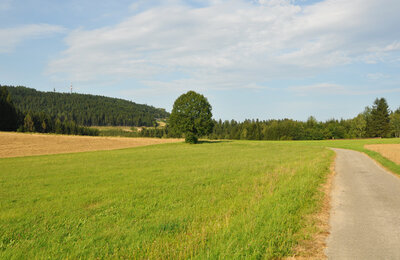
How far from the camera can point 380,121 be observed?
95875mm

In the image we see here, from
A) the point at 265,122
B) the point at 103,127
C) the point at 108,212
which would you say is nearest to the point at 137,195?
the point at 108,212

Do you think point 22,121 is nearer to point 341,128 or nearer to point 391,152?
point 391,152

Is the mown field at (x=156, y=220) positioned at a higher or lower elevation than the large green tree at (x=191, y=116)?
lower

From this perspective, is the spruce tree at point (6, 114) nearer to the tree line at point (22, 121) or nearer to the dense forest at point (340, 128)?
the tree line at point (22, 121)

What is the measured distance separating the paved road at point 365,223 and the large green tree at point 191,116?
50.1 m

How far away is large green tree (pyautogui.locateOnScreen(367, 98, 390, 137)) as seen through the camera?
3745 inches

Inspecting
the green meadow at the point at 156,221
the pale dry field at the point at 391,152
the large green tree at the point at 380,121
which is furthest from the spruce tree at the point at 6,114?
the large green tree at the point at 380,121

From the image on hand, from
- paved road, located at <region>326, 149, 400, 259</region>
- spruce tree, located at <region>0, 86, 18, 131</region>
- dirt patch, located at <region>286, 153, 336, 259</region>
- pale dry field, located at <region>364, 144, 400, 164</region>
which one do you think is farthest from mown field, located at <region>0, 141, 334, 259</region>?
spruce tree, located at <region>0, 86, 18, 131</region>

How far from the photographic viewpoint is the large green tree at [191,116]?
202 ft

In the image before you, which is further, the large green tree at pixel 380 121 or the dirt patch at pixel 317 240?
the large green tree at pixel 380 121

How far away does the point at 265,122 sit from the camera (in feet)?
560

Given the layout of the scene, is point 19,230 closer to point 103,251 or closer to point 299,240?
point 103,251

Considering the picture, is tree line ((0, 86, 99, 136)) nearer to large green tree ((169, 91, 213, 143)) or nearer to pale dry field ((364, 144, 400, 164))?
large green tree ((169, 91, 213, 143))

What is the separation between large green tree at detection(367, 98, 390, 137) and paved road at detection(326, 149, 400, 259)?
10505cm
